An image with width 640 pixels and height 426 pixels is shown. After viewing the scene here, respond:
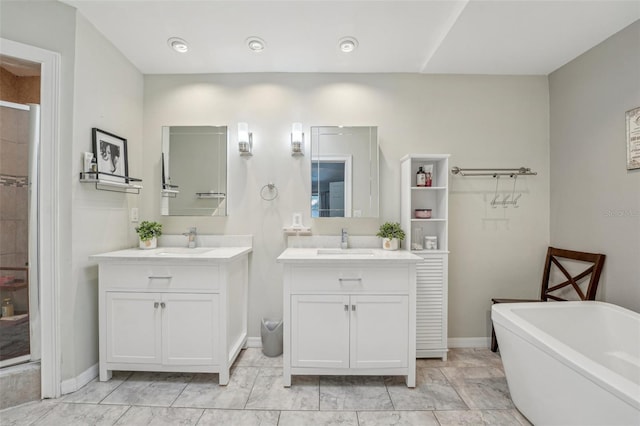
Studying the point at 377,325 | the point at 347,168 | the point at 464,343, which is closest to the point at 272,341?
the point at 377,325

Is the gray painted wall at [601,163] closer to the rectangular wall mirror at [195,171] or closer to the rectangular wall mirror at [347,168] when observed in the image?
the rectangular wall mirror at [347,168]

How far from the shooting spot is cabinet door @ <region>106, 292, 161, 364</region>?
1978 millimetres

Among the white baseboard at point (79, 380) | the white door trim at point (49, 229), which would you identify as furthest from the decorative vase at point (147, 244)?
the white baseboard at point (79, 380)

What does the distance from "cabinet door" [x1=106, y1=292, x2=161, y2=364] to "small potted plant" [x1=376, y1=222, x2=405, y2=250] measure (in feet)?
5.93

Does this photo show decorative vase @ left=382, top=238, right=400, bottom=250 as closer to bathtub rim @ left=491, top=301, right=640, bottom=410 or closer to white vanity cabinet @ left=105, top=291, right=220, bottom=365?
bathtub rim @ left=491, top=301, right=640, bottom=410

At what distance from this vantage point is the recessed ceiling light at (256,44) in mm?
2174

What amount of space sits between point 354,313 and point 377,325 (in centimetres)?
18

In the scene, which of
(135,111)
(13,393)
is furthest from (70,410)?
(135,111)

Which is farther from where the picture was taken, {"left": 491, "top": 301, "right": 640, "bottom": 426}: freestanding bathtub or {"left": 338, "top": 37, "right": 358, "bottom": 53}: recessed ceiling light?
{"left": 338, "top": 37, "right": 358, "bottom": 53}: recessed ceiling light

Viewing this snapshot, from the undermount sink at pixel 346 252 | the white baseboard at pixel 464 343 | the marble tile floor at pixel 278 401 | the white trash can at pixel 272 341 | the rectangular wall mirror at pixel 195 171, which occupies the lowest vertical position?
the marble tile floor at pixel 278 401

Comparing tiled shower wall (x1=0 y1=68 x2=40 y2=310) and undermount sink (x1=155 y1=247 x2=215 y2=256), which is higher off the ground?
tiled shower wall (x1=0 y1=68 x2=40 y2=310)

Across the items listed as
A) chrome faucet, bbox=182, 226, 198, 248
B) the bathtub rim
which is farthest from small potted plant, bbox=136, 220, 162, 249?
the bathtub rim

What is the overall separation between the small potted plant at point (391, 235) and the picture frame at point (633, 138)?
1593mm

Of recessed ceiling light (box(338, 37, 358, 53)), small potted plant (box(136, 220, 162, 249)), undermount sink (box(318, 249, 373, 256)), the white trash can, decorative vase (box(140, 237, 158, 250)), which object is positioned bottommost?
the white trash can
